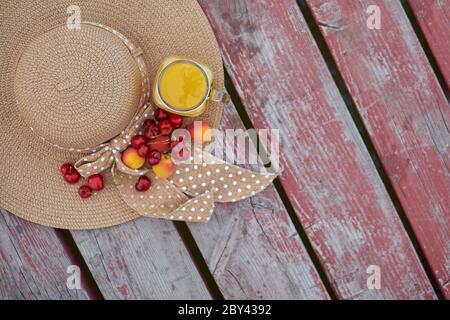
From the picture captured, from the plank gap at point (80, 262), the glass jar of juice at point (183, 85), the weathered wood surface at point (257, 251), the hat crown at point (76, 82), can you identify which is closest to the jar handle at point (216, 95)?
the glass jar of juice at point (183, 85)

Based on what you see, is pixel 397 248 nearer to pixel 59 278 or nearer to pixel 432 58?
pixel 432 58

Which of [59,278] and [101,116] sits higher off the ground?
[101,116]

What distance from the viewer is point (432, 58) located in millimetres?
1135

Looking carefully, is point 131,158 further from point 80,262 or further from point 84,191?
point 80,262

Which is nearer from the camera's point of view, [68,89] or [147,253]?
[68,89]

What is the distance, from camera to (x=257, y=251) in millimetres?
1103

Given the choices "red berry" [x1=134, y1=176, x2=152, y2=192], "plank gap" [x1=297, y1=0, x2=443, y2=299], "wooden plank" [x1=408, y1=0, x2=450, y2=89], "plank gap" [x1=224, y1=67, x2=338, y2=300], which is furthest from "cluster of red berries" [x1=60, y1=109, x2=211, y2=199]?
"wooden plank" [x1=408, y1=0, x2=450, y2=89]

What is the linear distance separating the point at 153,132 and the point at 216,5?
32 cm

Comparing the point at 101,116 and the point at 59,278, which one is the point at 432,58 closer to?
the point at 101,116

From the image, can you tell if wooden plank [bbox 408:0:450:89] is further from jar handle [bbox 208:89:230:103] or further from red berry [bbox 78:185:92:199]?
red berry [bbox 78:185:92:199]

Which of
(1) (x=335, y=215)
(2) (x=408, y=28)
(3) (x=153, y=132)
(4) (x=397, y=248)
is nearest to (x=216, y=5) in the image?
(3) (x=153, y=132)

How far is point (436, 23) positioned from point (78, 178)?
853 millimetres

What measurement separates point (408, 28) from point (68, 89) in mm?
743
